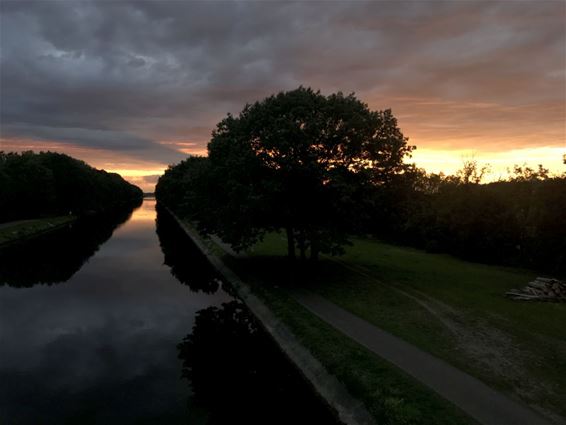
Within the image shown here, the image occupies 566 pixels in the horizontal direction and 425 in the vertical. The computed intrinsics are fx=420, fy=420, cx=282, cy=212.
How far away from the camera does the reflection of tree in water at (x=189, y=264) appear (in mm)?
39031

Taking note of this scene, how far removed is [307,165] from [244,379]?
16.5 m

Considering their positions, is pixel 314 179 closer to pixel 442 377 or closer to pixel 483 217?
pixel 442 377

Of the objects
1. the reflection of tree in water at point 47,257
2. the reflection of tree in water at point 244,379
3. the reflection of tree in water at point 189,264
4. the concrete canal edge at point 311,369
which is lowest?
the reflection of tree in water at point 47,257

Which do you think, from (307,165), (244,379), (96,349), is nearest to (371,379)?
(244,379)

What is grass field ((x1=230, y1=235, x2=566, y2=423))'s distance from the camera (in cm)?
1606

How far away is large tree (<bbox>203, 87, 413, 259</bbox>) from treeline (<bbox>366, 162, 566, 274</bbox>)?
2.83 m

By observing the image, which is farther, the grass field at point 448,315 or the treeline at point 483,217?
the treeline at point 483,217

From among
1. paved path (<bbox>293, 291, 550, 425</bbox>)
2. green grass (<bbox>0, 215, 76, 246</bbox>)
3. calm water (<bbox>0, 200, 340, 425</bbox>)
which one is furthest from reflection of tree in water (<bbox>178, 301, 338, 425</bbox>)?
green grass (<bbox>0, 215, 76, 246</bbox>)

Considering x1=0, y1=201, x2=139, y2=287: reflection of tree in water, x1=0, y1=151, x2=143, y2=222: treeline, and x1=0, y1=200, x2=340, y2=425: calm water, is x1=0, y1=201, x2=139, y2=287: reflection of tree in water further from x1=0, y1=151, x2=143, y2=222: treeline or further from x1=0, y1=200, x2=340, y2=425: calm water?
x1=0, y1=151, x2=143, y2=222: treeline

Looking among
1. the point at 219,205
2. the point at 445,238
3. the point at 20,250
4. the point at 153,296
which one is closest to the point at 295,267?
the point at 219,205

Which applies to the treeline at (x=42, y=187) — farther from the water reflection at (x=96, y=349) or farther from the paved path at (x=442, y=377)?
the paved path at (x=442, y=377)

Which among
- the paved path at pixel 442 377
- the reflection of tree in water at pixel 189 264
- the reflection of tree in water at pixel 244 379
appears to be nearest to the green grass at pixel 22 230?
the reflection of tree in water at pixel 189 264

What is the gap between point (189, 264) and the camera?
4947cm

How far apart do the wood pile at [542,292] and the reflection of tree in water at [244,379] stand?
1797 centimetres
